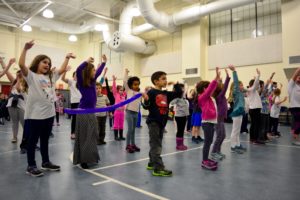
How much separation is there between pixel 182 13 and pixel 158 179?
9902 millimetres

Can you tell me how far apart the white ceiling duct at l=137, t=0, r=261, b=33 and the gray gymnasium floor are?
24.3ft

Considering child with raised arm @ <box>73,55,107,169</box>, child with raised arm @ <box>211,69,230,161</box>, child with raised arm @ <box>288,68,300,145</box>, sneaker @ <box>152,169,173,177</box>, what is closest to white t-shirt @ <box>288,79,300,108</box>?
child with raised arm @ <box>288,68,300,145</box>

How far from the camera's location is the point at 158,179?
284 cm

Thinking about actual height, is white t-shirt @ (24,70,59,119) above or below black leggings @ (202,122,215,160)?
above

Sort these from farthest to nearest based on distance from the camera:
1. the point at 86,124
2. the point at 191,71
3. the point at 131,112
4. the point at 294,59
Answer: the point at 191,71 < the point at 294,59 < the point at 131,112 < the point at 86,124

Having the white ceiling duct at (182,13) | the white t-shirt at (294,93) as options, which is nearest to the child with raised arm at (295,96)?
the white t-shirt at (294,93)

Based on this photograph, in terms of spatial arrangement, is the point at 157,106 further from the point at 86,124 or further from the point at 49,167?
the point at 49,167

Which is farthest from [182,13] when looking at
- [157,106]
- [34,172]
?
[34,172]

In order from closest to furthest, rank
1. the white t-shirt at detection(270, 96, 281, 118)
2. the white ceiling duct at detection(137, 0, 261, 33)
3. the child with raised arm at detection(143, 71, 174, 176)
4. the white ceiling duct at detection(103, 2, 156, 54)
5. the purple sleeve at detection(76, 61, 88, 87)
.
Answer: the child with raised arm at detection(143, 71, 174, 176) → the purple sleeve at detection(76, 61, 88, 87) → the white t-shirt at detection(270, 96, 281, 118) → the white ceiling duct at detection(137, 0, 261, 33) → the white ceiling duct at detection(103, 2, 156, 54)

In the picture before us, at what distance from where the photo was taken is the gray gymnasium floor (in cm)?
235

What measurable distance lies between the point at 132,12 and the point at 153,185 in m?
11.7

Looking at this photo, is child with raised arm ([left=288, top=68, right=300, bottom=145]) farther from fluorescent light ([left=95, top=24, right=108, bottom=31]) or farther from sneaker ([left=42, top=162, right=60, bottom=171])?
fluorescent light ([left=95, top=24, right=108, bottom=31])

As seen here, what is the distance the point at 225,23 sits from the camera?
11.6 m

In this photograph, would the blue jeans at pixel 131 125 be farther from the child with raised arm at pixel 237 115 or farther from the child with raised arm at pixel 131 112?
the child with raised arm at pixel 237 115
